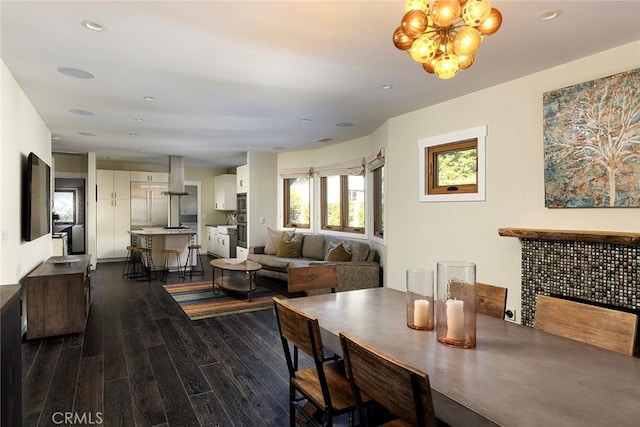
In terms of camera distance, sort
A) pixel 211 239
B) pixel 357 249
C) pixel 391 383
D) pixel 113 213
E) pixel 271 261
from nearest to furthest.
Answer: pixel 391 383 < pixel 357 249 < pixel 271 261 < pixel 113 213 < pixel 211 239

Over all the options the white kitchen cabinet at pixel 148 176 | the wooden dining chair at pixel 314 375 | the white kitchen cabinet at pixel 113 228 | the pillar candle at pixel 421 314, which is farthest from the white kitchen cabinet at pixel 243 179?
the pillar candle at pixel 421 314

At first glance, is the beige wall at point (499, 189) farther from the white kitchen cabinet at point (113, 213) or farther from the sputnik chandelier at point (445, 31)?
the white kitchen cabinet at point (113, 213)

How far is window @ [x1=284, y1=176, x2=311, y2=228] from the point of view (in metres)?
7.48

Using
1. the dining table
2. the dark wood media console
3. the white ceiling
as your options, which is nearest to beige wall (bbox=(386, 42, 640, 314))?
the white ceiling

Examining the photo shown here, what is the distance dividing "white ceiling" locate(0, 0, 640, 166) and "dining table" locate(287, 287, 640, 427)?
1823 millimetres

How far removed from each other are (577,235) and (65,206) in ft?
36.7

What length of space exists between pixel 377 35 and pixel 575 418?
7.65 ft

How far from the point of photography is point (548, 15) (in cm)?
221

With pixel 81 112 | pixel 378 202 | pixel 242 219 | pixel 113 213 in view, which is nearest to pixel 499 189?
pixel 378 202

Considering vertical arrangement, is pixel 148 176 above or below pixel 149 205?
above

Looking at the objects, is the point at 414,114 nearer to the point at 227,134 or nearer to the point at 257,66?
the point at 257,66

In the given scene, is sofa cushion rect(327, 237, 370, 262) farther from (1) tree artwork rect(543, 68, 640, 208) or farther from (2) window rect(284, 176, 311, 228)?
(1) tree artwork rect(543, 68, 640, 208)

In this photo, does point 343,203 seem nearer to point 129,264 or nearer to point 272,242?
point 272,242

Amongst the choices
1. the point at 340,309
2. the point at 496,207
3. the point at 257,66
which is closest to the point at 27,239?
the point at 257,66
